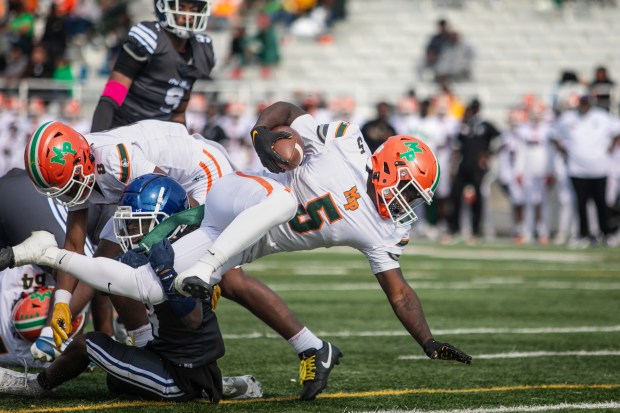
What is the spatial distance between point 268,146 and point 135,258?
683mm

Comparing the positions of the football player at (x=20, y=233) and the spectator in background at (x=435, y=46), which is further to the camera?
the spectator in background at (x=435, y=46)

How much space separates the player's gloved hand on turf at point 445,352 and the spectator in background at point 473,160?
10.8 metres

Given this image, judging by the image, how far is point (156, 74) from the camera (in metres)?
6.25

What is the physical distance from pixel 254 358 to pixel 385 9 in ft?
56.1

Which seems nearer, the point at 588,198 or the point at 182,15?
the point at 182,15

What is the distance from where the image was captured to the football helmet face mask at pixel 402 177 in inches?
184

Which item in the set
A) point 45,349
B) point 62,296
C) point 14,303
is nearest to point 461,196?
point 14,303

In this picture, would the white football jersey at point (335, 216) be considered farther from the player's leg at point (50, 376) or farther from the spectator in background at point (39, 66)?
the spectator in background at point (39, 66)

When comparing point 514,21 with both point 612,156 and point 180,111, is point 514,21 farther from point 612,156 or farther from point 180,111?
point 180,111

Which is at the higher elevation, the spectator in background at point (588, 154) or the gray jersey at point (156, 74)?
the gray jersey at point (156, 74)

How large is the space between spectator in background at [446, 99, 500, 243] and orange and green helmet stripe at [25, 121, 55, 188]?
10.8 meters

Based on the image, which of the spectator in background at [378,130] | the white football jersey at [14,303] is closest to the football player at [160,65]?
the white football jersey at [14,303]

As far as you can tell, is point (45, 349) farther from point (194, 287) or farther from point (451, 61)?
point (451, 61)

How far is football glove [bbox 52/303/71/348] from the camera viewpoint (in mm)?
4496
